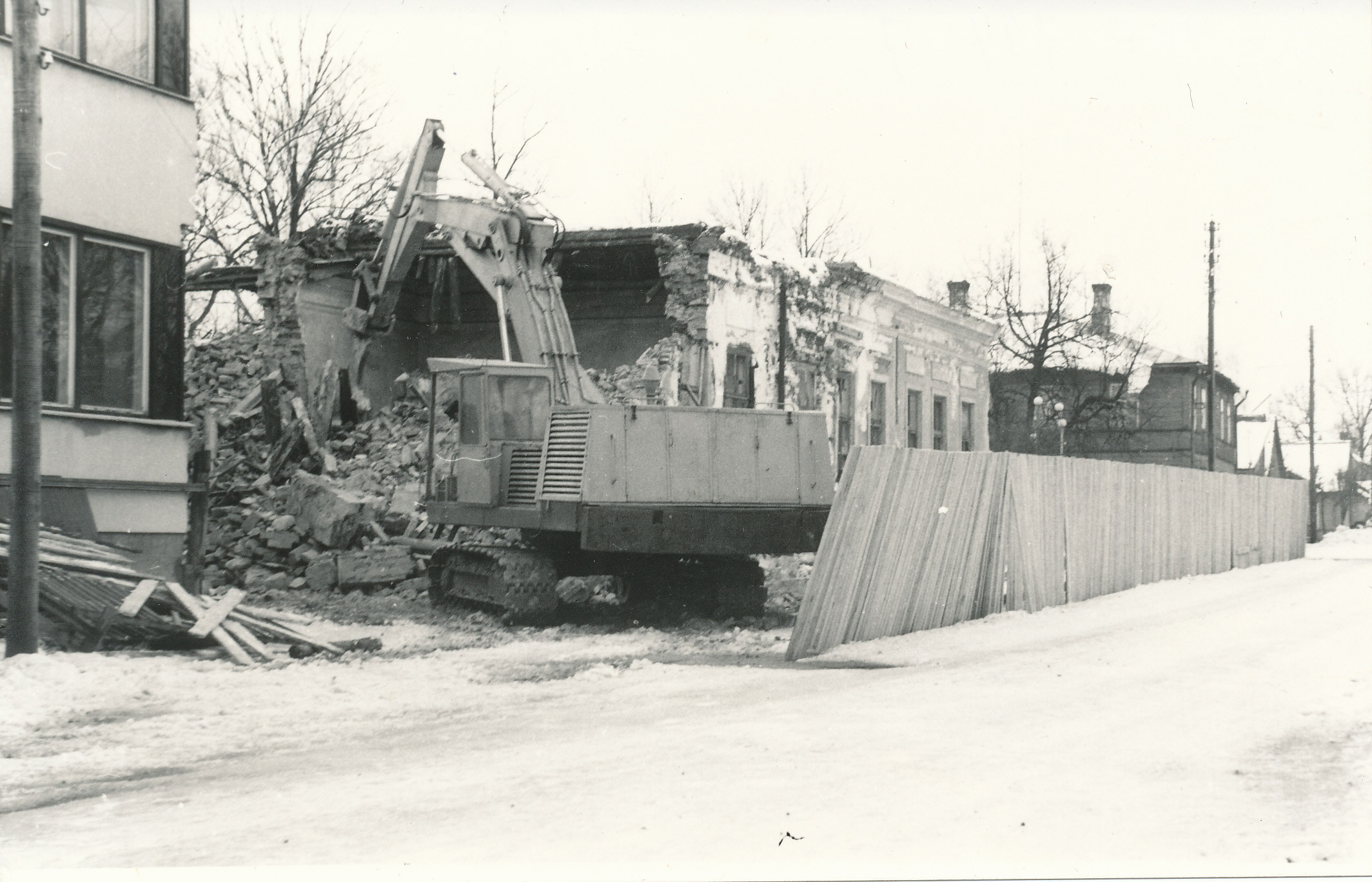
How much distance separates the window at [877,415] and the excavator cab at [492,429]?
1330 centimetres

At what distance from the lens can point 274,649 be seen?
10.8 meters

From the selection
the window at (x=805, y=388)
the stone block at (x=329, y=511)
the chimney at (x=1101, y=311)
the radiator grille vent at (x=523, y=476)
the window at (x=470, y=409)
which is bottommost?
the stone block at (x=329, y=511)

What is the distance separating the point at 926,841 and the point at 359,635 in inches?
328

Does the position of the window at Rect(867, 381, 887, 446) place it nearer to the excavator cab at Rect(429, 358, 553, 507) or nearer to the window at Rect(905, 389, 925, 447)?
the window at Rect(905, 389, 925, 447)

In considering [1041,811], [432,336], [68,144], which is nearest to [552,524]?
[68,144]

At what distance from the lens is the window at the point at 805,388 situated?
23.8 m

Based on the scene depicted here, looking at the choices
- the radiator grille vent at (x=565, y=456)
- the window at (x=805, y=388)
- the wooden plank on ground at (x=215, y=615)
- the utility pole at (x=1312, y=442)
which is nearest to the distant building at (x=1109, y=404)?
the utility pole at (x=1312, y=442)

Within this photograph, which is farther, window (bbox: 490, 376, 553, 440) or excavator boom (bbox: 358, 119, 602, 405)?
excavator boom (bbox: 358, 119, 602, 405)

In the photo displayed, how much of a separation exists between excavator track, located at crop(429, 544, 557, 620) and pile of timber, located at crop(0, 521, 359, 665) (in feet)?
8.45

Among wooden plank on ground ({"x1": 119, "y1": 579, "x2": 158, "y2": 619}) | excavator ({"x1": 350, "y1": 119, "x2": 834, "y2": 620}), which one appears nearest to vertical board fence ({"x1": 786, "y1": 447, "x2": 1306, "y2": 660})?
excavator ({"x1": 350, "y1": 119, "x2": 834, "y2": 620})

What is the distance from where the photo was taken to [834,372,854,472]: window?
25.5m

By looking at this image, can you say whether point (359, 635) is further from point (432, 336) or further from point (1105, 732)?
point (432, 336)

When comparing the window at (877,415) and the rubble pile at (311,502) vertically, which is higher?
the window at (877,415)

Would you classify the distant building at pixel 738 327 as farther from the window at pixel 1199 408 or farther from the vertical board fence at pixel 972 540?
the window at pixel 1199 408
